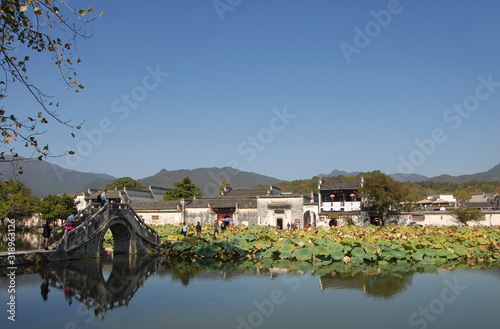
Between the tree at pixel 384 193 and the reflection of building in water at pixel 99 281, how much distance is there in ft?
73.9

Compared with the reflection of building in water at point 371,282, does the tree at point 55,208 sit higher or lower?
higher

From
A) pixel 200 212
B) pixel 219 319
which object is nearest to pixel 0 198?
pixel 200 212

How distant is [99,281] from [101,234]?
14.8 ft

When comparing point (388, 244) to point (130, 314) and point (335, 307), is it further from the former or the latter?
point (130, 314)

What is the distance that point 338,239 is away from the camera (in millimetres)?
19969

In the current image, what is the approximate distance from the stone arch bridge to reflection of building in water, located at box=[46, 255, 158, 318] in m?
0.59

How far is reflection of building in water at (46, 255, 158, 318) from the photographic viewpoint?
38.0ft

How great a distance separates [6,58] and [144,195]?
148 ft

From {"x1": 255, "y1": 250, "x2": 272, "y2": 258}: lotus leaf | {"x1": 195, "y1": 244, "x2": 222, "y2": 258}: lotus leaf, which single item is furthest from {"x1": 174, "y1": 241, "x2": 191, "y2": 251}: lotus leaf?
{"x1": 255, "y1": 250, "x2": 272, "y2": 258}: lotus leaf

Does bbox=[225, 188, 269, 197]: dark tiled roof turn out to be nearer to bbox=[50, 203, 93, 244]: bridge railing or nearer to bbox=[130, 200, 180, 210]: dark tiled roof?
bbox=[130, 200, 180, 210]: dark tiled roof

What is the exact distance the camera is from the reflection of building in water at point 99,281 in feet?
38.0

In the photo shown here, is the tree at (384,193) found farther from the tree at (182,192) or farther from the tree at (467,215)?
the tree at (182,192)

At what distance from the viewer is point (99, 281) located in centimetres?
1397

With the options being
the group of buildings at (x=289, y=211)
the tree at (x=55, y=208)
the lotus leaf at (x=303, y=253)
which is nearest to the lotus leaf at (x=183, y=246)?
the lotus leaf at (x=303, y=253)
